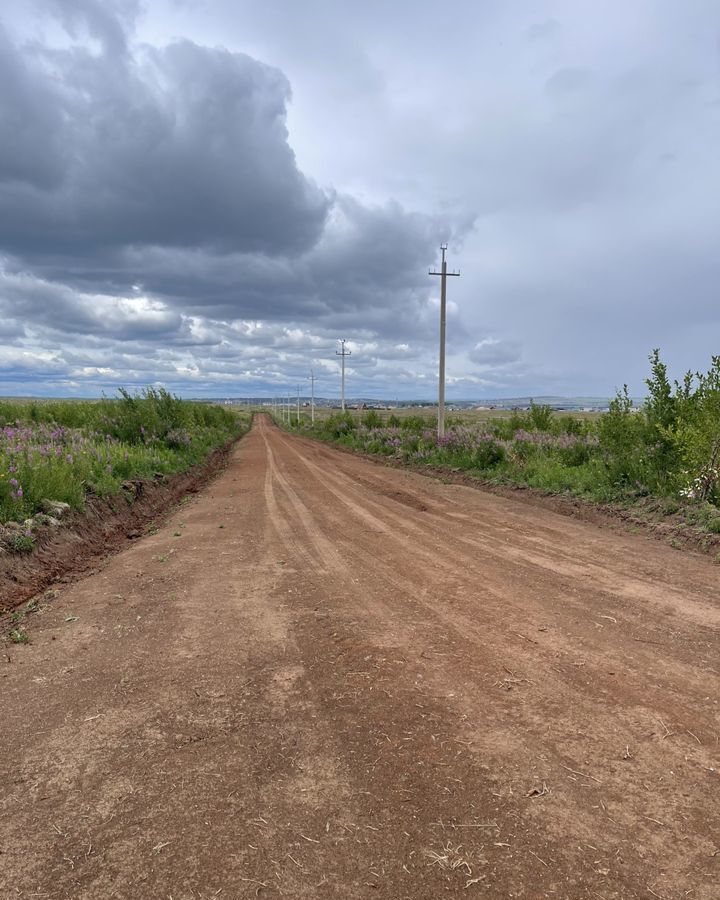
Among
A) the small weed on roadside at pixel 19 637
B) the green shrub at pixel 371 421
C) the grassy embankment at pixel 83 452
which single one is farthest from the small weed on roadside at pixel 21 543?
the green shrub at pixel 371 421

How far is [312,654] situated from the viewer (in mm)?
4453

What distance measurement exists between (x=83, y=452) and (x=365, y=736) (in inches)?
410

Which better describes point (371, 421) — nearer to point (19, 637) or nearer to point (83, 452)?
point (83, 452)

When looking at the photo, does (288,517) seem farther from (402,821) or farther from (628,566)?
(402,821)

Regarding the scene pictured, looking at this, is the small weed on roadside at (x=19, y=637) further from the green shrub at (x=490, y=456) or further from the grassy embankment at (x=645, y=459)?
the green shrub at (x=490, y=456)

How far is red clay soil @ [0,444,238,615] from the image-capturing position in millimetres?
6301

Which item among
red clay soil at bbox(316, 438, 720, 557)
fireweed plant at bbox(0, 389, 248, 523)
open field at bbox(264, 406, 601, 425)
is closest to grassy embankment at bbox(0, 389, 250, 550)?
fireweed plant at bbox(0, 389, 248, 523)

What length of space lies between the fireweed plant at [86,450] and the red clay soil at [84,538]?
0.36 meters

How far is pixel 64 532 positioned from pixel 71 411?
52.2 ft

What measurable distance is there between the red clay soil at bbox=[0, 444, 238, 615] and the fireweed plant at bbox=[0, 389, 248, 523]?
0.36m

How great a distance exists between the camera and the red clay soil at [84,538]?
6.30 meters

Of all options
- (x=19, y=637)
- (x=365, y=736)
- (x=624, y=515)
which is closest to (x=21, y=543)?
(x=19, y=637)

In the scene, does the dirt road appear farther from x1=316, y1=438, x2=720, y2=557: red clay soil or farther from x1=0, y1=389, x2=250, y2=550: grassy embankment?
x1=0, y1=389, x2=250, y2=550: grassy embankment

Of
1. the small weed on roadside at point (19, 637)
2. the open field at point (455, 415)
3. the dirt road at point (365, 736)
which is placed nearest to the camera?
the dirt road at point (365, 736)
